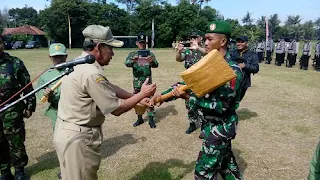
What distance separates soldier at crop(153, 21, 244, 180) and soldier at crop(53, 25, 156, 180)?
2.70 feet

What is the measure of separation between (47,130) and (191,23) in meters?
47.8

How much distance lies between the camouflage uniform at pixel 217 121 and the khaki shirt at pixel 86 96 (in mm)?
1045

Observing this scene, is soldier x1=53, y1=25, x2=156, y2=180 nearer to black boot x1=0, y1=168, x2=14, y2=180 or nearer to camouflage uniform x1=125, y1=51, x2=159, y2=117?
black boot x1=0, y1=168, x2=14, y2=180

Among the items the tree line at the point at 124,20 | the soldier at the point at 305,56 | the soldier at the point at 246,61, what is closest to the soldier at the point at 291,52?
the soldier at the point at 305,56

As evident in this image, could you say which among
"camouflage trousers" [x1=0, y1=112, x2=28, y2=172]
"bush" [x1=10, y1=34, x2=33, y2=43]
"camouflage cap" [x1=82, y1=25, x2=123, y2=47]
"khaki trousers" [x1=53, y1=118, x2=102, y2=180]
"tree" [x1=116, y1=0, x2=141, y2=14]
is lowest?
"camouflage trousers" [x1=0, y1=112, x2=28, y2=172]

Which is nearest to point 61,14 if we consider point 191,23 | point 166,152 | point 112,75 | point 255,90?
Result: point 191,23

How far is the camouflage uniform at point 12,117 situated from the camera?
4.17 m

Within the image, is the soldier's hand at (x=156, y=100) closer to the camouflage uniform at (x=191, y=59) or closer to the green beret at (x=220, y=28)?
the green beret at (x=220, y=28)

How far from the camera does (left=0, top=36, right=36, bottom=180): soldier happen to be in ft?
13.7

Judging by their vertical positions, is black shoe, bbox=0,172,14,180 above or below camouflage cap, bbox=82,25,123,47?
below

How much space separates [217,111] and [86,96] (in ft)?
4.67

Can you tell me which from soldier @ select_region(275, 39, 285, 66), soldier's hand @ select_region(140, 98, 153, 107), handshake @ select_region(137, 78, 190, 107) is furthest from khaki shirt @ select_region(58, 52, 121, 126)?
soldier @ select_region(275, 39, 285, 66)

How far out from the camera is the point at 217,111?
314cm

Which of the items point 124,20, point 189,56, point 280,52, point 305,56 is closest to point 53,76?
point 189,56
